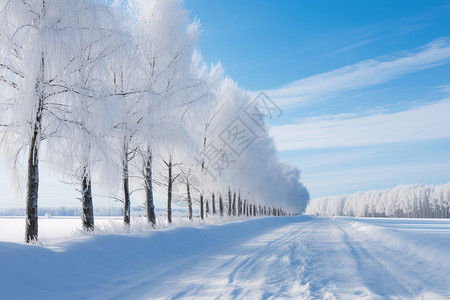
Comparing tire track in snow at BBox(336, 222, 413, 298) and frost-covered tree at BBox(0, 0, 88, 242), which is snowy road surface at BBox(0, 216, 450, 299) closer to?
tire track in snow at BBox(336, 222, 413, 298)

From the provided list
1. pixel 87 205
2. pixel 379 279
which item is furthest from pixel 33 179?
pixel 379 279

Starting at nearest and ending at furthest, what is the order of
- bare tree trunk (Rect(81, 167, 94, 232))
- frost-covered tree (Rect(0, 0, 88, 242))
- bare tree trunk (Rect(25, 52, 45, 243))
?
frost-covered tree (Rect(0, 0, 88, 242)) < bare tree trunk (Rect(25, 52, 45, 243)) < bare tree trunk (Rect(81, 167, 94, 232))

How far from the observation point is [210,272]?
695 centimetres

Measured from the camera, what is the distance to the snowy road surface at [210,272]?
538cm

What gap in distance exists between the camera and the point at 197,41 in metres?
17.1

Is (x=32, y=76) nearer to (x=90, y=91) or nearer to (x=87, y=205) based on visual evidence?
(x=90, y=91)

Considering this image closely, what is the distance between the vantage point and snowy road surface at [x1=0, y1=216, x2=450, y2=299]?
538cm

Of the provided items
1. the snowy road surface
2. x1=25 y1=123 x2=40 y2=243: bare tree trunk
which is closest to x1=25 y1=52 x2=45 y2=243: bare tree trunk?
x1=25 y1=123 x2=40 y2=243: bare tree trunk

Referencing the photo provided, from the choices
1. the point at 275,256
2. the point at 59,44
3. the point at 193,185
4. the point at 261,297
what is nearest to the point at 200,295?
the point at 261,297

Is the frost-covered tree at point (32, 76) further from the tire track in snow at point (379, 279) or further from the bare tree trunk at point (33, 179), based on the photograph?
the tire track in snow at point (379, 279)

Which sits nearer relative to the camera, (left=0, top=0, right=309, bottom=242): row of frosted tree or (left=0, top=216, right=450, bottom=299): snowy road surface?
(left=0, top=216, right=450, bottom=299): snowy road surface

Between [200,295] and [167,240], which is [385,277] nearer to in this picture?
[200,295]

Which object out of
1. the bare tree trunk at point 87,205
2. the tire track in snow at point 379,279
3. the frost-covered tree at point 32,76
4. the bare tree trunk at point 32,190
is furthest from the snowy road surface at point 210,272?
the bare tree trunk at point 87,205

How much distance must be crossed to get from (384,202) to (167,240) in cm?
16946
